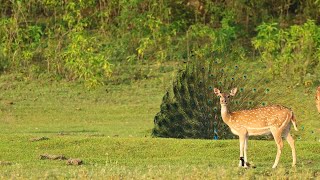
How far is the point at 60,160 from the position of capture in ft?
44.4

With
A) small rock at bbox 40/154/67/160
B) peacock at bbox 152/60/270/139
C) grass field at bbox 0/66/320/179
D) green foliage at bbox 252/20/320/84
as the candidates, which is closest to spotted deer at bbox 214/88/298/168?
grass field at bbox 0/66/320/179

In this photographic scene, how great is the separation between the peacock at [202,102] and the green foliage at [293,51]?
6.45 m

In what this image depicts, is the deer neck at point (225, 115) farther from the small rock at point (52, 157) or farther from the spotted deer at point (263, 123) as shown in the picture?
the small rock at point (52, 157)

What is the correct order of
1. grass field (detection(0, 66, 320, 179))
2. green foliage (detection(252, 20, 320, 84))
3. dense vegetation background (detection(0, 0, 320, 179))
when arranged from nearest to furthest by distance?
grass field (detection(0, 66, 320, 179)) → dense vegetation background (detection(0, 0, 320, 179)) → green foliage (detection(252, 20, 320, 84))

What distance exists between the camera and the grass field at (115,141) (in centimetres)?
1202

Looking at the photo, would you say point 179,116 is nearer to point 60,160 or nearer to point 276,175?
point 60,160

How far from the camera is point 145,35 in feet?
81.6

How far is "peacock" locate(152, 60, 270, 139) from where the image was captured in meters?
16.4

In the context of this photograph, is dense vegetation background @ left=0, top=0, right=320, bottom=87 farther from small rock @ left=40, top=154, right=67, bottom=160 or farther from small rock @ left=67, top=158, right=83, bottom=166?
small rock @ left=67, top=158, right=83, bottom=166

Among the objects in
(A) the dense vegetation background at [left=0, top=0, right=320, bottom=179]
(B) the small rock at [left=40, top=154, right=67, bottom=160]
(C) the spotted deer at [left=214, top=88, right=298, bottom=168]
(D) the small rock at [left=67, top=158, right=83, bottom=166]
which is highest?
(C) the spotted deer at [left=214, top=88, right=298, bottom=168]

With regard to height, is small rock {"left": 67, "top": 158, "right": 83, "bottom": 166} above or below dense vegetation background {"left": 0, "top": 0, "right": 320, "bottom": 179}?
above

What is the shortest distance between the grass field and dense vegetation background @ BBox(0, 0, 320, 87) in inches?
25.3

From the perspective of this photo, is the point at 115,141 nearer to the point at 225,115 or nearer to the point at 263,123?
the point at 225,115

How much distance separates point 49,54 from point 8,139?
8952mm
